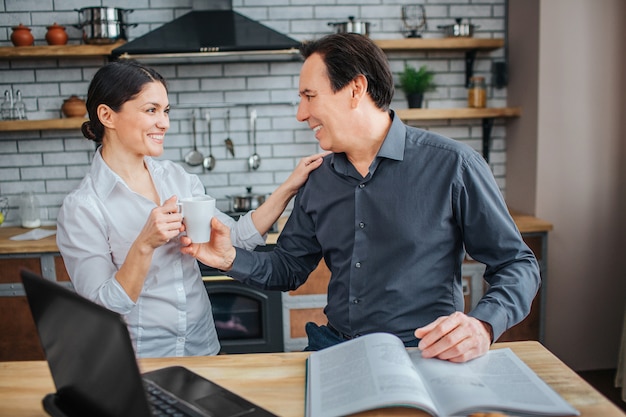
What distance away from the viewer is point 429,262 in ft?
5.62

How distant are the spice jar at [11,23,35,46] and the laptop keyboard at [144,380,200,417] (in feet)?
9.36

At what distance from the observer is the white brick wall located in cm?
362

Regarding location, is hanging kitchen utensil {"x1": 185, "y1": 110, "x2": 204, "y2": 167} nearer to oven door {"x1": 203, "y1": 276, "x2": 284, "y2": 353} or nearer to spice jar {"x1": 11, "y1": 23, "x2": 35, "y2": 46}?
oven door {"x1": 203, "y1": 276, "x2": 284, "y2": 353}

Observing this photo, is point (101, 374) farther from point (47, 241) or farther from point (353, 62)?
point (47, 241)

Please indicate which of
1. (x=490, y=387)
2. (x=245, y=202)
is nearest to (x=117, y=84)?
(x=490, y=387)

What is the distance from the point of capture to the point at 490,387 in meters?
1.16

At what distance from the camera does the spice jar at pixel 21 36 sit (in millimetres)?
3383

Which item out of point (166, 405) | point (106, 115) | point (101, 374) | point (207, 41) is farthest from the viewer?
point (207, 41)

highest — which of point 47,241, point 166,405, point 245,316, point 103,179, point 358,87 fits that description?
point 358,87

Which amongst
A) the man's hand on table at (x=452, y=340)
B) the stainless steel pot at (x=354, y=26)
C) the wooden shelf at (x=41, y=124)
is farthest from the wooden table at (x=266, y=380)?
the stainless steel pot at (x=354, y=26)

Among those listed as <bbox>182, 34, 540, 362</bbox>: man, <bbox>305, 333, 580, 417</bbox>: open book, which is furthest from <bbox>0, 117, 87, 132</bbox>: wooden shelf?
<bbox>305, 333, 580, 417</bbox>: open book

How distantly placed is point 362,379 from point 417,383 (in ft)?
0.35

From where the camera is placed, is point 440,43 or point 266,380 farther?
point 440,43

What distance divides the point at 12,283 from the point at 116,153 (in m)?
1.73
